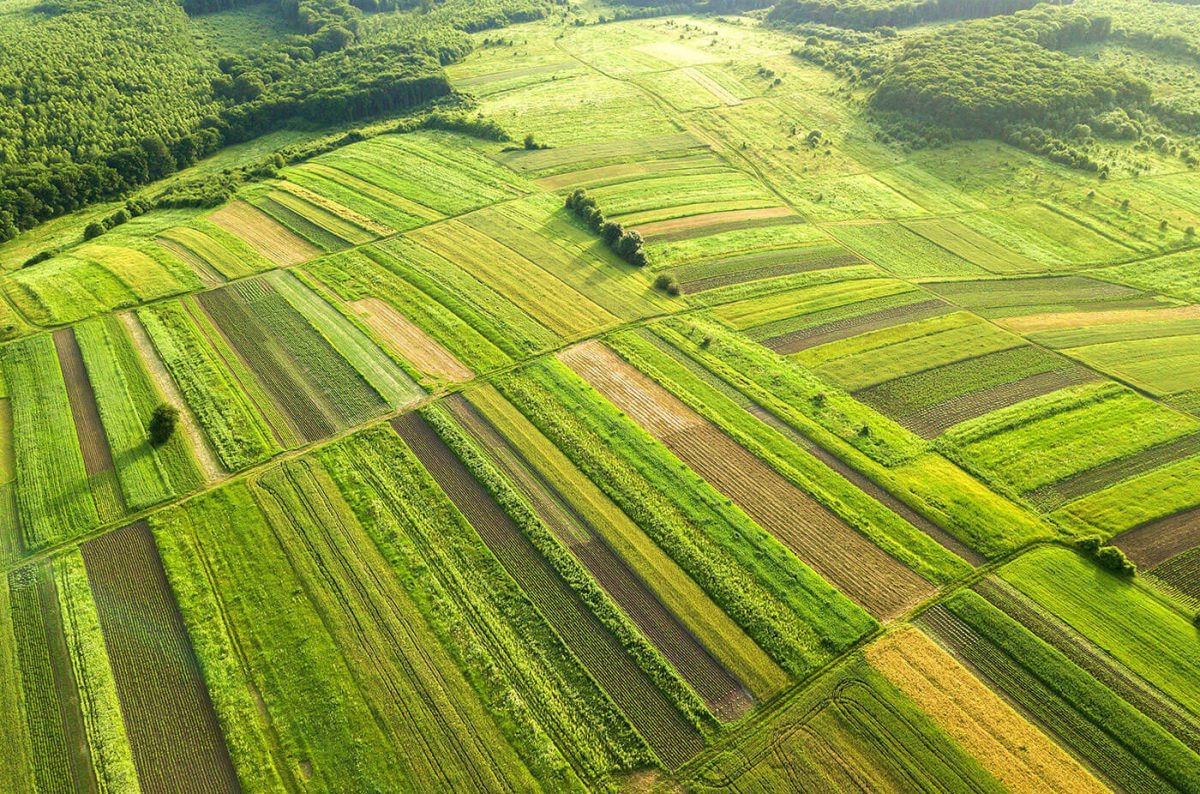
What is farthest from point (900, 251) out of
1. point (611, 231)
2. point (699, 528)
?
point (699, 528)

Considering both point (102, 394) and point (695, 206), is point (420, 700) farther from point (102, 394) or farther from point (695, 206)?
point (695, 206)

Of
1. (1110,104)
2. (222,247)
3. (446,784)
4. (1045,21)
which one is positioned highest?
(1045,21)

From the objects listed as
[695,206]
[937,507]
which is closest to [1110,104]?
[695,206]

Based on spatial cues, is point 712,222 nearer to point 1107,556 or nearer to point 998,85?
point 1107,556

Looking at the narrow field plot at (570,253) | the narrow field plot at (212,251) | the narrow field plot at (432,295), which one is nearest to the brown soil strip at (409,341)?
the narrow field plot at (432,295)

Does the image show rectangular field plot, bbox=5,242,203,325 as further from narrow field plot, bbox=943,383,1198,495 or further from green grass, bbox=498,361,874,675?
narrow field plot, bbox=943,383,1198,495

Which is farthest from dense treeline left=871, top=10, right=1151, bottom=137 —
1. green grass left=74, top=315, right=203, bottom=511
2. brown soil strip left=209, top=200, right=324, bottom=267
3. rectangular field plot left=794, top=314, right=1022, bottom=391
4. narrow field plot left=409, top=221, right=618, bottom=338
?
green grass left=74, top=315, right=203, bottom=511
